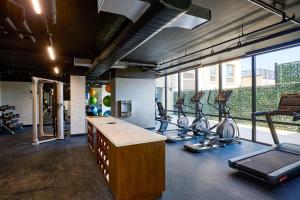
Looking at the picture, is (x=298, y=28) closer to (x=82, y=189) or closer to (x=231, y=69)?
(x=231, y=69)

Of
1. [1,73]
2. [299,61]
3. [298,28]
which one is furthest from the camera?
[1,73]

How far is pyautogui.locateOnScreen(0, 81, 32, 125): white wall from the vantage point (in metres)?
8.88

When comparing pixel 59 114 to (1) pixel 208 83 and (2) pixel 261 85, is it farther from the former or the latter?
(2) pixel 261 85

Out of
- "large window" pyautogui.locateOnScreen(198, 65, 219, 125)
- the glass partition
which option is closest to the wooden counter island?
"large window" pyautogui.locateOnScreen(198, 65, 219, 125)

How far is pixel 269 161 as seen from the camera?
3539mm

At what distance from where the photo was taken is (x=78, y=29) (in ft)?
13.3

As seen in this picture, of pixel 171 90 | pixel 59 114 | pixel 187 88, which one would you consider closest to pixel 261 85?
pixel 187 88

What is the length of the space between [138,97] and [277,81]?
5.25m

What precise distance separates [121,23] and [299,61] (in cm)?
507

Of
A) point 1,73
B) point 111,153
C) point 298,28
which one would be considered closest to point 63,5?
point 111,153

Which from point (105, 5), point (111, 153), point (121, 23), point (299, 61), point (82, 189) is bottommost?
point (82, 189)

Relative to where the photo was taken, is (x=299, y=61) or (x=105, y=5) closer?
(x=105, y=5)

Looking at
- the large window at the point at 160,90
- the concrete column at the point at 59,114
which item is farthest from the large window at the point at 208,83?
the concrete column at the point at 59,114

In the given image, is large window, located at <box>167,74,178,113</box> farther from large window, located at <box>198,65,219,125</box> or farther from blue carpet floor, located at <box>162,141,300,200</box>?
blue carpet floor, located at <box>162,141,300,200</box>
